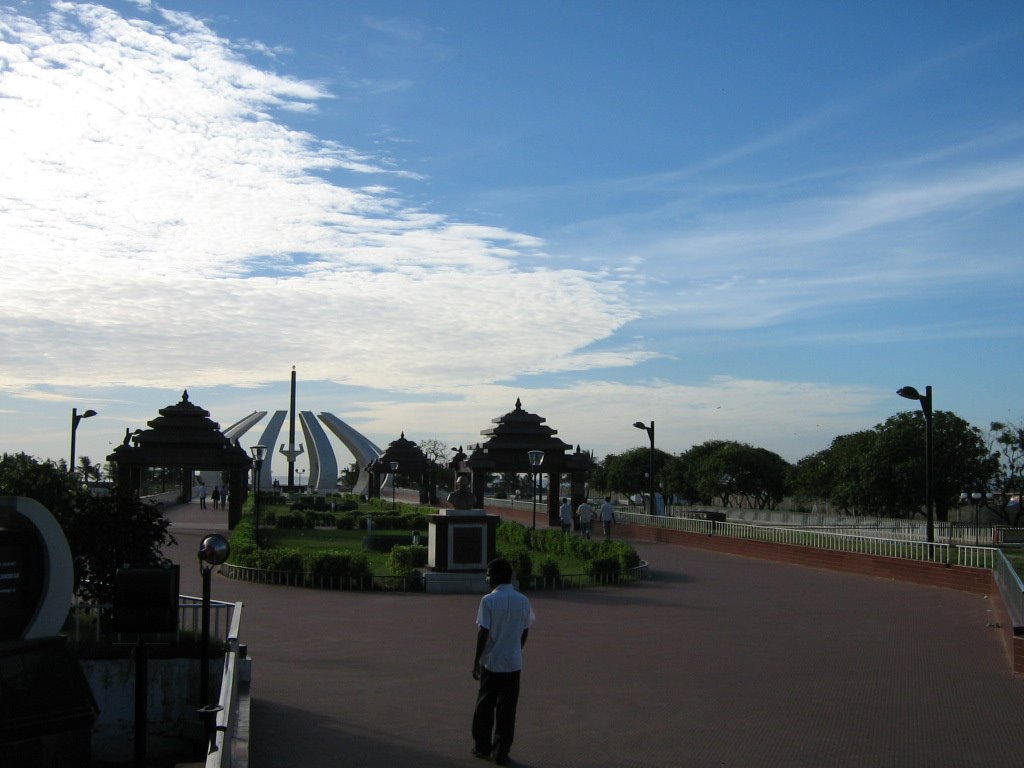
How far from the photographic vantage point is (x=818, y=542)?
24.7 m

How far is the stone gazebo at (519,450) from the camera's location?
119 feet

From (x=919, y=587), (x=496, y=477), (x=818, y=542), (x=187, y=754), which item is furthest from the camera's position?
(x=496, y=477)

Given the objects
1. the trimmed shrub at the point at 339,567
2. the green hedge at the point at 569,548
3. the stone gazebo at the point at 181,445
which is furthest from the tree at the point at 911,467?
the trimmed shrub at the point at 339,567

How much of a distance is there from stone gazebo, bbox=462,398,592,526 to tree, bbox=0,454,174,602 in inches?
933

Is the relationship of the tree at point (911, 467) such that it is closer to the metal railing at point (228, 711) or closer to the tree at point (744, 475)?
the tree at point (744, 475)

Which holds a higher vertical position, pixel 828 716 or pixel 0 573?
pixel 0 573

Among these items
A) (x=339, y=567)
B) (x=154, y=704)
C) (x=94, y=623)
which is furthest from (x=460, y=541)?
(x=154, y=704)

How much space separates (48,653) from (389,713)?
285 centimetres

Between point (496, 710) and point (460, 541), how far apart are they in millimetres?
11456

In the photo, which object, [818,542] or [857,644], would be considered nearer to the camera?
[857,644]

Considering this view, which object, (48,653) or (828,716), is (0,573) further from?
(828,716)

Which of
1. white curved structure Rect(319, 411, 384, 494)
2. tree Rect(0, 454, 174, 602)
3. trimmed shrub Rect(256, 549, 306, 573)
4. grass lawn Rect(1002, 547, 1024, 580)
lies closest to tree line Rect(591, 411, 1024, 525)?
grass lawn Rect(1002, 547, 1024, 580)

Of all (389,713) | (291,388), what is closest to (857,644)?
(389,713)

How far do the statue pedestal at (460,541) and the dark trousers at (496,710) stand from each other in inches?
446
